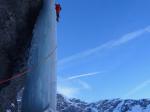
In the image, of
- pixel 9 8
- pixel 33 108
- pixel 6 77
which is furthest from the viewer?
pixel 6 77

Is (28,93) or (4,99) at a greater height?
(4,99)

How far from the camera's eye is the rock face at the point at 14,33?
41.4ft

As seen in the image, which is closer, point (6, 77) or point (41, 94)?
point (41, 94)

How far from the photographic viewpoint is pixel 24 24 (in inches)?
538

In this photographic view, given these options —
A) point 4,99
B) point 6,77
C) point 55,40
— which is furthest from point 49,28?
point 4,99

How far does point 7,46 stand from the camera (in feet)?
43.0

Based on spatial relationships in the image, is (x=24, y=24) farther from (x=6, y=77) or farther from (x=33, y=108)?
(x=33, y=108)

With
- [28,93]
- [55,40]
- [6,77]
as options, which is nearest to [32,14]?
[55,40]

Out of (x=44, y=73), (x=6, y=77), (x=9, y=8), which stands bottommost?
(x=44, y=73)

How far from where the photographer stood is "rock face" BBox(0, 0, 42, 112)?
12617 millimetres

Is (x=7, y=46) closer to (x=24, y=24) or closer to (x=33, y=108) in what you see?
(x=24, y=24)

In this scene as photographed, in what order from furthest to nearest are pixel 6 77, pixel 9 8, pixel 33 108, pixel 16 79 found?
pixel 16 79 < pixel 6 77 < pixel 9 8 < pixel 33 108

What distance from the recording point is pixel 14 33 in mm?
13289

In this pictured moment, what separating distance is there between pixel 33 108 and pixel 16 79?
4.22 metres
